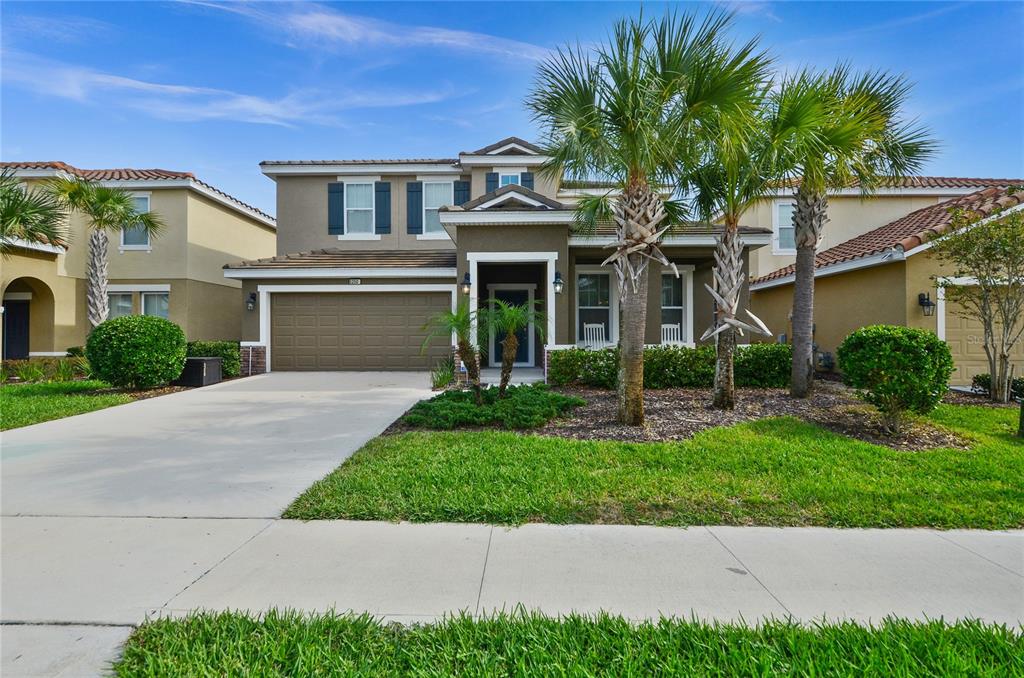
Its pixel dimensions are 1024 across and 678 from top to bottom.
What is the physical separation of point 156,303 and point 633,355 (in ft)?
55.1

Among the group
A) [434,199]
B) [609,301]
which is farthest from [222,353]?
[609,301]

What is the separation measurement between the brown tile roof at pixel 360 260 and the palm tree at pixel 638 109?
7.88 metres

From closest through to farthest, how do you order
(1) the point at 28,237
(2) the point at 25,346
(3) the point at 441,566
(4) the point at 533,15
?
(3) the point at 441,566
(4) the point at 533,15
(1) the point at 28,237
(2) the point at 25,346

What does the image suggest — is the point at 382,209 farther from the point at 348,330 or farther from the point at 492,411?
the point at 492,411

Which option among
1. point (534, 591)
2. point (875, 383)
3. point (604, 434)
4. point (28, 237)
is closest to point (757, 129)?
point (875, 383)

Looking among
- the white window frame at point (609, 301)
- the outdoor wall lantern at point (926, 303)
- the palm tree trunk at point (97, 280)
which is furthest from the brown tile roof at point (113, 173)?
the outdoor wall lantern at point (926, 303)

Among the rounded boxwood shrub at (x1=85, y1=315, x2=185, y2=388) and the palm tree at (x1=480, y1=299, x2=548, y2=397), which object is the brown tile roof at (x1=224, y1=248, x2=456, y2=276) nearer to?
the rounded boxwood shrub at (x1=85, y1=315, x2=185, y2=388)

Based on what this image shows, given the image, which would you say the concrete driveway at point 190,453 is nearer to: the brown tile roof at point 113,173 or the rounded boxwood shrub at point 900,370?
the rounded boxwood shrub at point 900,370

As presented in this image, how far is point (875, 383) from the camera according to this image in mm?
6531

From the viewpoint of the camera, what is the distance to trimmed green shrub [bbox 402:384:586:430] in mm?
7277

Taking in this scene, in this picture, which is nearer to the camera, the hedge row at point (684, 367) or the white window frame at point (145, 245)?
the hedge row at point (684, 367)

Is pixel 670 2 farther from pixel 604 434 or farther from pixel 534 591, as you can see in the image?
pixel 534 591

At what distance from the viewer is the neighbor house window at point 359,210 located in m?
17.0

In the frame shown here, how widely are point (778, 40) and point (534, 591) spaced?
7.66m
